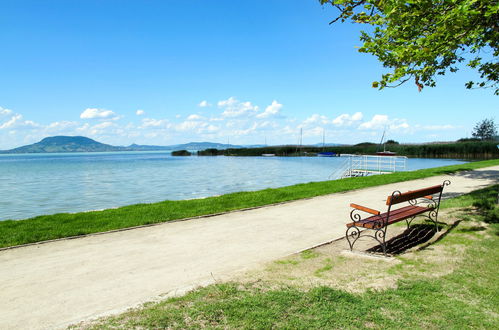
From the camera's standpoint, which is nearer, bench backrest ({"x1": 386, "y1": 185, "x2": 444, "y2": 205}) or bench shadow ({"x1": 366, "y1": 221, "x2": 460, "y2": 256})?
bench backrest ({"x1": 386, "y1": 185, "x2": 444, "y2": 205})

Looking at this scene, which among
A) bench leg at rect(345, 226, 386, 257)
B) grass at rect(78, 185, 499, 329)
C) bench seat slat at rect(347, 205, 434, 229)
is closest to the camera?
grass at rect(78, 185, 499, 329)

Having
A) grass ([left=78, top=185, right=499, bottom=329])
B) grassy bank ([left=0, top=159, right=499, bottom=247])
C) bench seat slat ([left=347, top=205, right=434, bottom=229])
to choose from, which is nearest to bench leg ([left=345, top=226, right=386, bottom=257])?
bench seat slat ([left=347, top=205, right=434, bottom=229])

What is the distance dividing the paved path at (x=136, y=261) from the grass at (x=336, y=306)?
0.59 m

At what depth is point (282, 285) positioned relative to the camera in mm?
4742

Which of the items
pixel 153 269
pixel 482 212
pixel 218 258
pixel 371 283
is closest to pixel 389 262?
pixel 371 283

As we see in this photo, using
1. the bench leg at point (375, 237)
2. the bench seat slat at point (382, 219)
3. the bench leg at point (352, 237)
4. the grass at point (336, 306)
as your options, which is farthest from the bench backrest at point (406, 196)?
the grass at point (336, 306)

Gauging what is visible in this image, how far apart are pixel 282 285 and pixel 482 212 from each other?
22.6ft

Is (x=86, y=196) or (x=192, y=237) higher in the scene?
(x=192, y=237)

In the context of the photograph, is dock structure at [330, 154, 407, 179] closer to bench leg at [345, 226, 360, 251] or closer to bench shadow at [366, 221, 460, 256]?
bench shadow at [366, 221, 460, 256]

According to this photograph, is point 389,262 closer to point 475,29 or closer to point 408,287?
point 408,287

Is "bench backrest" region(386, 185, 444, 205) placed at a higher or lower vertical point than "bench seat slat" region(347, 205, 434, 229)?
higher

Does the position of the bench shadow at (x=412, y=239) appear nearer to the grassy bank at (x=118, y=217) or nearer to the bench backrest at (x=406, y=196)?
the bench backrest at (x=406, y=196)

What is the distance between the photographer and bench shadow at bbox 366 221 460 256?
650 centimetres

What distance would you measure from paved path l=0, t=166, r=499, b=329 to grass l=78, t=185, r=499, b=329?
585mm
